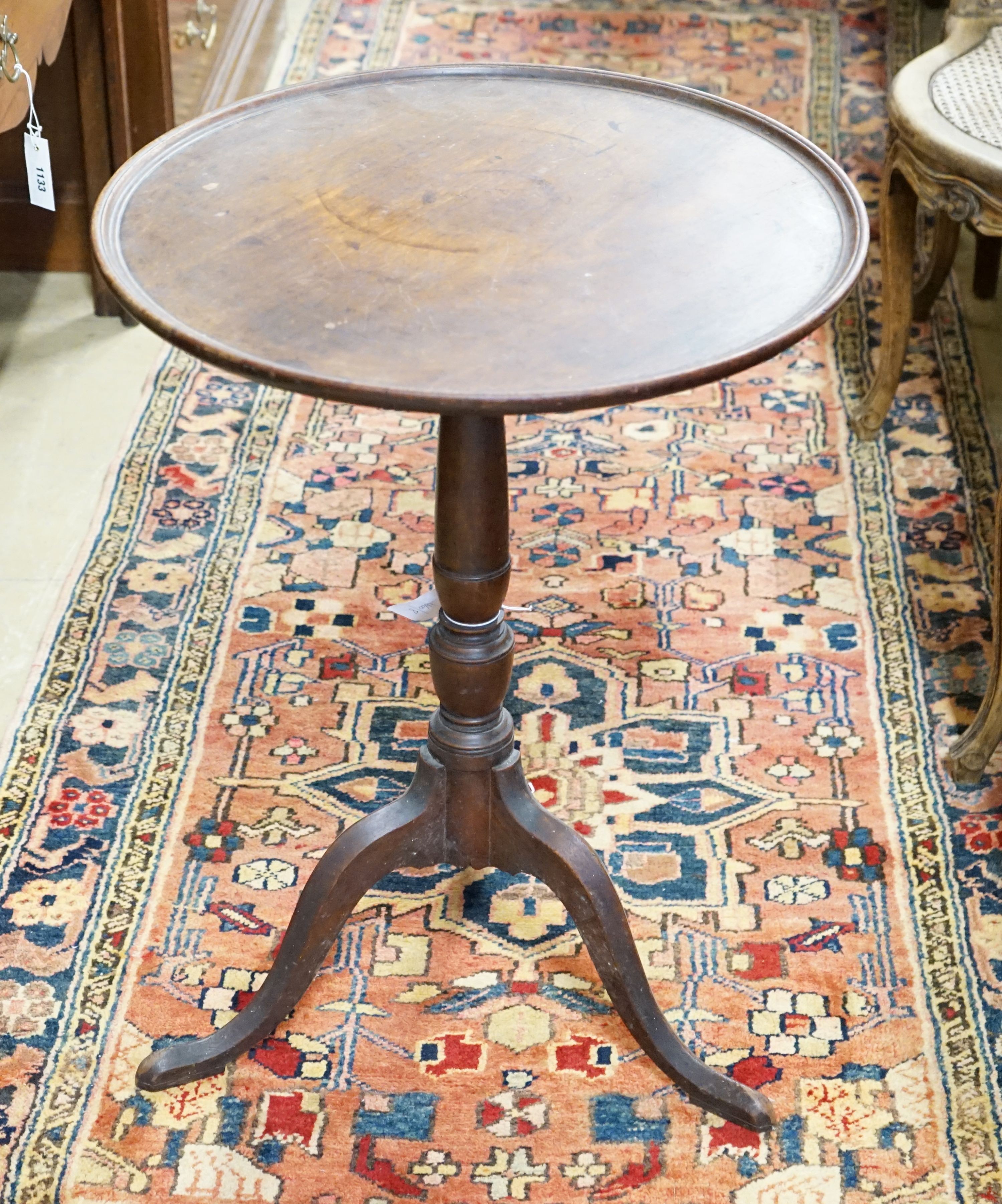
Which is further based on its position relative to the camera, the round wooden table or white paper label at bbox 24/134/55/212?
white paper label at bbox 24/134/55/212

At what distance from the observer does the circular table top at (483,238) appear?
1.44m

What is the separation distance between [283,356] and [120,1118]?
99cm

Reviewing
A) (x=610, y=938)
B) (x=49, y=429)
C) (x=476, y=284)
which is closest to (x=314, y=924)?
(x=610, y=938)

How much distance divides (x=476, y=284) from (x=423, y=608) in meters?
0.50

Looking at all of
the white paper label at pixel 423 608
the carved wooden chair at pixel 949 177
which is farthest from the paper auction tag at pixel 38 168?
the carved wooden chair at pixel 949 177

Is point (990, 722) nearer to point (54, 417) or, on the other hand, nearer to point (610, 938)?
point (610, 938)

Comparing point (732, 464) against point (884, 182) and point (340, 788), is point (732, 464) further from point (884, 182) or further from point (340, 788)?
point (340, 788)

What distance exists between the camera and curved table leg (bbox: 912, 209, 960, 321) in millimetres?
3236

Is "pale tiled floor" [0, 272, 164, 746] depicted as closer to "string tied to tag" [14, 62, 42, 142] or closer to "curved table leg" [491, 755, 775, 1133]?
"string tied to tag" [14, 62, 42, 142]

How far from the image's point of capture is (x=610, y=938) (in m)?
1.87

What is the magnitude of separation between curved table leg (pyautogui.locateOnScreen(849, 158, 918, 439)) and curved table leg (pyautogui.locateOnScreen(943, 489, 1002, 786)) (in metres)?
0.75

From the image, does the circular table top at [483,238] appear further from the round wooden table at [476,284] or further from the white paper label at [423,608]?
the white paper label at [423,608]

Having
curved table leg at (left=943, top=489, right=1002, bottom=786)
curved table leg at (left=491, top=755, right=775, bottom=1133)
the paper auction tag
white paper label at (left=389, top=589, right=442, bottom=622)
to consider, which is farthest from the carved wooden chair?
the paper auction tag

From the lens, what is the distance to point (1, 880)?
2.12m
